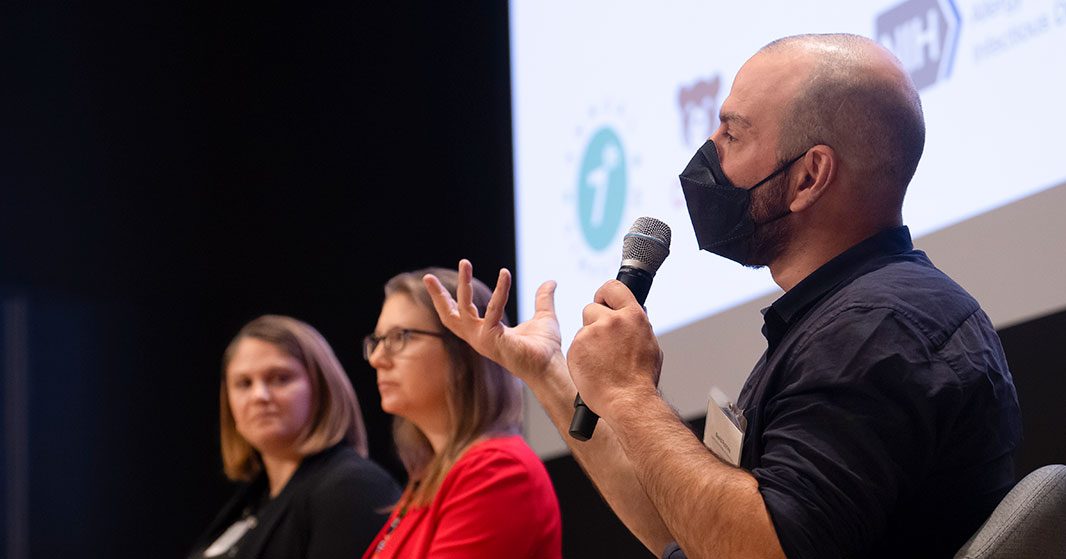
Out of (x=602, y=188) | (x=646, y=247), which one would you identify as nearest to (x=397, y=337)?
(x=602, y=188)

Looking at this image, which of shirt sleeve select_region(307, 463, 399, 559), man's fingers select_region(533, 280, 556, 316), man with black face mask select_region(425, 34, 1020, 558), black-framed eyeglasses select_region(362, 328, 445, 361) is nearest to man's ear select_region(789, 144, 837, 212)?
man with black face mask select_region(425, 34, 1020, 558)

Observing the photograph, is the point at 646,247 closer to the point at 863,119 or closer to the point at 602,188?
the point at 863,119

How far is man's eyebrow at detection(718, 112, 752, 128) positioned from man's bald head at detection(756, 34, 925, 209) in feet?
0.17

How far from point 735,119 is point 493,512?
1016mm

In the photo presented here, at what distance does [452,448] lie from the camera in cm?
258

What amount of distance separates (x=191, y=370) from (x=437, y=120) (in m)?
1.49

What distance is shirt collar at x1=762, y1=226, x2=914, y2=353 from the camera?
61.4 inches

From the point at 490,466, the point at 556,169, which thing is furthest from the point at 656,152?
the point at 490,466

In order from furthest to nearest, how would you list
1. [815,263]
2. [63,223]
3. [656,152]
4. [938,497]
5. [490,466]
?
1. [63,223]
2. [656,152]
3. [490,466]
4. [815,263]
5. [938,497]

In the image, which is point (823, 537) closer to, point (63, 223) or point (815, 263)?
point (815, 263)

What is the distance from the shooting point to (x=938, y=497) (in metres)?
1.39

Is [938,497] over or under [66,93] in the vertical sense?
under

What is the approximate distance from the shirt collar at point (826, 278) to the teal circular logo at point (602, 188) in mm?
1680

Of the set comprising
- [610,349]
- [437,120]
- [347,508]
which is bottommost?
[347,508]
